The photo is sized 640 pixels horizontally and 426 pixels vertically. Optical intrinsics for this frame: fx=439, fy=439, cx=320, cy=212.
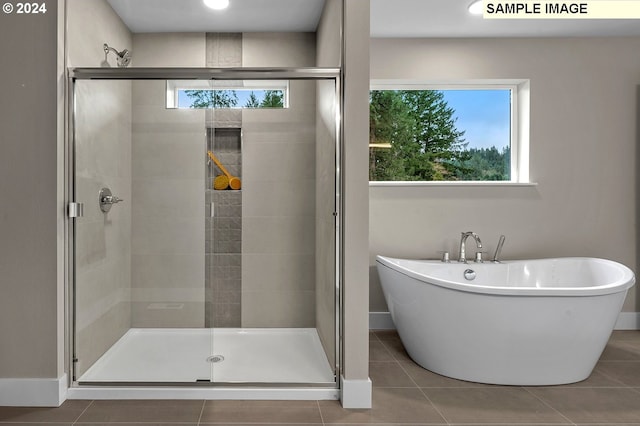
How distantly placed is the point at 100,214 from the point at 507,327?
226cm

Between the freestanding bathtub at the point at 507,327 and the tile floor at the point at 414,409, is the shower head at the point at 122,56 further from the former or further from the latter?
the freestanding bathtub at the point at 507,327

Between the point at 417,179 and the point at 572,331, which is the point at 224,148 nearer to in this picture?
the point at 417,179

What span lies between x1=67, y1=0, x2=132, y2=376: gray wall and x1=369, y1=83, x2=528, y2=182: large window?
6.54 feet

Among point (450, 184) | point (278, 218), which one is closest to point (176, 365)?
point (278, 218)

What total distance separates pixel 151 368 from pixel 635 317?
365cm

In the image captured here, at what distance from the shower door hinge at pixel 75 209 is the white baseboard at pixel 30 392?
2.71 feet

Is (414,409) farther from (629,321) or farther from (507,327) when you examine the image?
(629,321)

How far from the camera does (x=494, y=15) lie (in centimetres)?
298

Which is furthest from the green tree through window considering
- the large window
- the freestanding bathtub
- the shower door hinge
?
the shower door hinge

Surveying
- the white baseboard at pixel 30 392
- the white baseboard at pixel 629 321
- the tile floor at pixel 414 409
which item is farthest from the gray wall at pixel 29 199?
the white baseboard at pixel 629 321

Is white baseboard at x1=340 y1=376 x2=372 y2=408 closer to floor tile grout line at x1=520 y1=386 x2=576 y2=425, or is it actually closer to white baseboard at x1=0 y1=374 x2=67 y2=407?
floor tile grout line at x1=520 y1=386 x2=576 y2=425

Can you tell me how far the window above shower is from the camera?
90.2 inches

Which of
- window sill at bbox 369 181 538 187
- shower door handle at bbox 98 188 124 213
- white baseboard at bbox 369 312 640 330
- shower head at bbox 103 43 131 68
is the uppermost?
shower head at bbox 103 43 131 68

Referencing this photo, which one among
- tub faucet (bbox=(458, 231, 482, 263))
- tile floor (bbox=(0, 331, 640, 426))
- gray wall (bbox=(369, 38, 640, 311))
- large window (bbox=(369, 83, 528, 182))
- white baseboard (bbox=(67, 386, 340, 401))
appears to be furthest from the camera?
large window (bbox=(369, 83, 528, 182))
